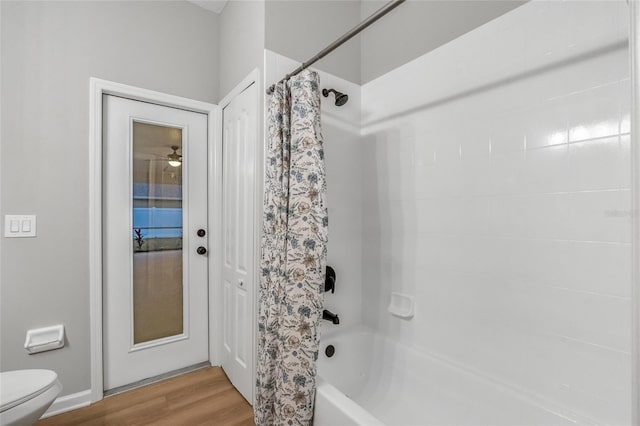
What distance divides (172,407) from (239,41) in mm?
2354

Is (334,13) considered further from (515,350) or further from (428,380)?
(428,380)

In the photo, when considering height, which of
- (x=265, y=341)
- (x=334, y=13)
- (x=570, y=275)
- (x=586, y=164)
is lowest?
(x=265, y=341)

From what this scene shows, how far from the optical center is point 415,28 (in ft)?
5.62

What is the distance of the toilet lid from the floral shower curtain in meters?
0.93

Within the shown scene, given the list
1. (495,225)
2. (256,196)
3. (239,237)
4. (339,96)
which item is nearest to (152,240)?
(239,237)

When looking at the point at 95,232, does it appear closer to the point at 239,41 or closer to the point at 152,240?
the point at 152,240

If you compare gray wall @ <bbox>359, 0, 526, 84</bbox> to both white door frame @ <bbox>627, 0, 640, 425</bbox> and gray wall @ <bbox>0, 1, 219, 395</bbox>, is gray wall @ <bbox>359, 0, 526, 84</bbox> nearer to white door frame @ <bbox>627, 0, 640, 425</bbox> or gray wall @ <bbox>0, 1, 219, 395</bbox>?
white door frame @ <bbox>627, 0, 640, 425</bbox>

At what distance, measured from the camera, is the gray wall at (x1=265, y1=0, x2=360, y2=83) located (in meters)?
1.65

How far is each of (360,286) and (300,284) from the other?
0.85m

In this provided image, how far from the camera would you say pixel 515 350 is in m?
1.29

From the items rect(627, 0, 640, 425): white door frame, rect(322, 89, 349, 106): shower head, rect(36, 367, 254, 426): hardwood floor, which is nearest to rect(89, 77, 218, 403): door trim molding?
rect(36, 367, 254, 426): hardwood floor

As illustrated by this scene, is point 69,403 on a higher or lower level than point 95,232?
lower

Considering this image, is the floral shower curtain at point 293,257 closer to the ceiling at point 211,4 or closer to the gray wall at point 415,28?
the gray wall at point 415,28

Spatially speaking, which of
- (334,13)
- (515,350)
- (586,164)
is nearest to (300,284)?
(515,350)
